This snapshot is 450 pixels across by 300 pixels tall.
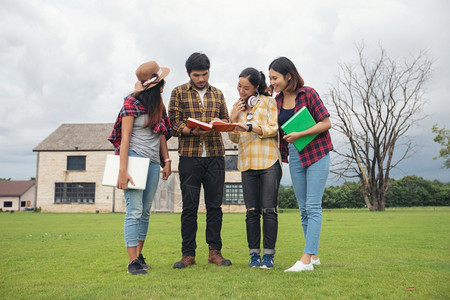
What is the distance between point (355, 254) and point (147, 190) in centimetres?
310

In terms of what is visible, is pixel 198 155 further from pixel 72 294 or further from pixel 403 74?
pixel 403 74

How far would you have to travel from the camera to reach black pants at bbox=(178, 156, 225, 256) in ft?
13.1

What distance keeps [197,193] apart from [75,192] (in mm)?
28787

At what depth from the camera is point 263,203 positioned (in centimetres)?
378

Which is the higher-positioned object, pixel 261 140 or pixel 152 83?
pixel 152 83

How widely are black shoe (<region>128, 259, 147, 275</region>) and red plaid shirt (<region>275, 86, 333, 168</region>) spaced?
6.35 ft

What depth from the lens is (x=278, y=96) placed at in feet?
Result: 13.3

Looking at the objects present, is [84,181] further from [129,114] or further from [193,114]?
[129,114]

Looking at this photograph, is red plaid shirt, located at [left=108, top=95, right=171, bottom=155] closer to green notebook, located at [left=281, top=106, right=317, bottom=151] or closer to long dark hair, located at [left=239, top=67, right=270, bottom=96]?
long dark hair, located at [left=239, top=67, right=270, bottom=96]

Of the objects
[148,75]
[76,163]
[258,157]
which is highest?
[76,163]

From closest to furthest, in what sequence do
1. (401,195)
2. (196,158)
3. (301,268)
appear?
(301,268) < (196,158) < (401,195)

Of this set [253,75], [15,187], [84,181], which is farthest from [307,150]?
[15,187]

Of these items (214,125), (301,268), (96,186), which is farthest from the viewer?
(96,186)

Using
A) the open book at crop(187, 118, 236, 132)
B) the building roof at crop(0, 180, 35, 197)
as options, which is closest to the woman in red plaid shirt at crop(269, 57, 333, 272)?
the open book at crop(187, 118, 236, 132)
